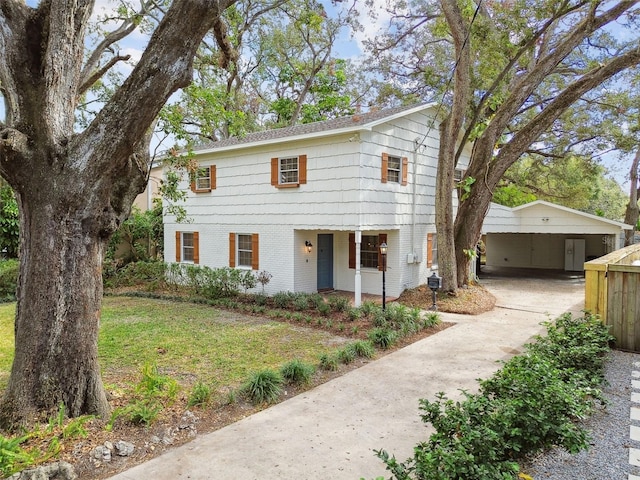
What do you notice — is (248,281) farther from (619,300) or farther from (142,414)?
(619,300)

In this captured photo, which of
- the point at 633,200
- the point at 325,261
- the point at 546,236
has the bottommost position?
the point at 325,261

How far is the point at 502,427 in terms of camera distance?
3316mm

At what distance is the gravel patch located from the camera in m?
3.34

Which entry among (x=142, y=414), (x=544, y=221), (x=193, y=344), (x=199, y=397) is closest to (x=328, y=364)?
(x=199, y=397)

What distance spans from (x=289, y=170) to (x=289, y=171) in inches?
1.2

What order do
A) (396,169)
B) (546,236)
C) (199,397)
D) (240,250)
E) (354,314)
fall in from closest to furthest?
(199,397), (354,314), (396,169), (240,250), (546,236)

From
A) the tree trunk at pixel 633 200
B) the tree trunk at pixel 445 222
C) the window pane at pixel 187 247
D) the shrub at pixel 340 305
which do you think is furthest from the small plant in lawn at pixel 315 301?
the tree trunk at pixel 633 200

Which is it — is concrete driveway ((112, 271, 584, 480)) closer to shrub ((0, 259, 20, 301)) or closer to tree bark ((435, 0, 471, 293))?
tree bark ((435, 0, 471, 293))

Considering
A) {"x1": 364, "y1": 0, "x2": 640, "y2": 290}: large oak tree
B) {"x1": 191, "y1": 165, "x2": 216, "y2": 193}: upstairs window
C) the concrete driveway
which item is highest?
{"x1": 364, "y1": 0, "x2": 640, "y2": 290}: large oak tree

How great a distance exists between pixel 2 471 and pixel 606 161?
2607cm

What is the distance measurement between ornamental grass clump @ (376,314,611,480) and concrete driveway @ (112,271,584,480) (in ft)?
2.69

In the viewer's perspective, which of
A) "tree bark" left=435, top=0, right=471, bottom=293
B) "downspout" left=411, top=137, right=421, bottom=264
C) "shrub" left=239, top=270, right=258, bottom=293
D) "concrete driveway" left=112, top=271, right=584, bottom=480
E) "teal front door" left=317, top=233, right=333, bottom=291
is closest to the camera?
"concrete driveway" left=112, top=271, right=584, bottom=480

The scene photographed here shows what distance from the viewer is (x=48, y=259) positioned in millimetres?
4438

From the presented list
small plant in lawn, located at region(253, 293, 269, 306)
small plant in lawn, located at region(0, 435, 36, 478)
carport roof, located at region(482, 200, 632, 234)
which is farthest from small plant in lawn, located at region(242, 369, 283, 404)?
carport roof, located at region(482, 200, 632, 234)
